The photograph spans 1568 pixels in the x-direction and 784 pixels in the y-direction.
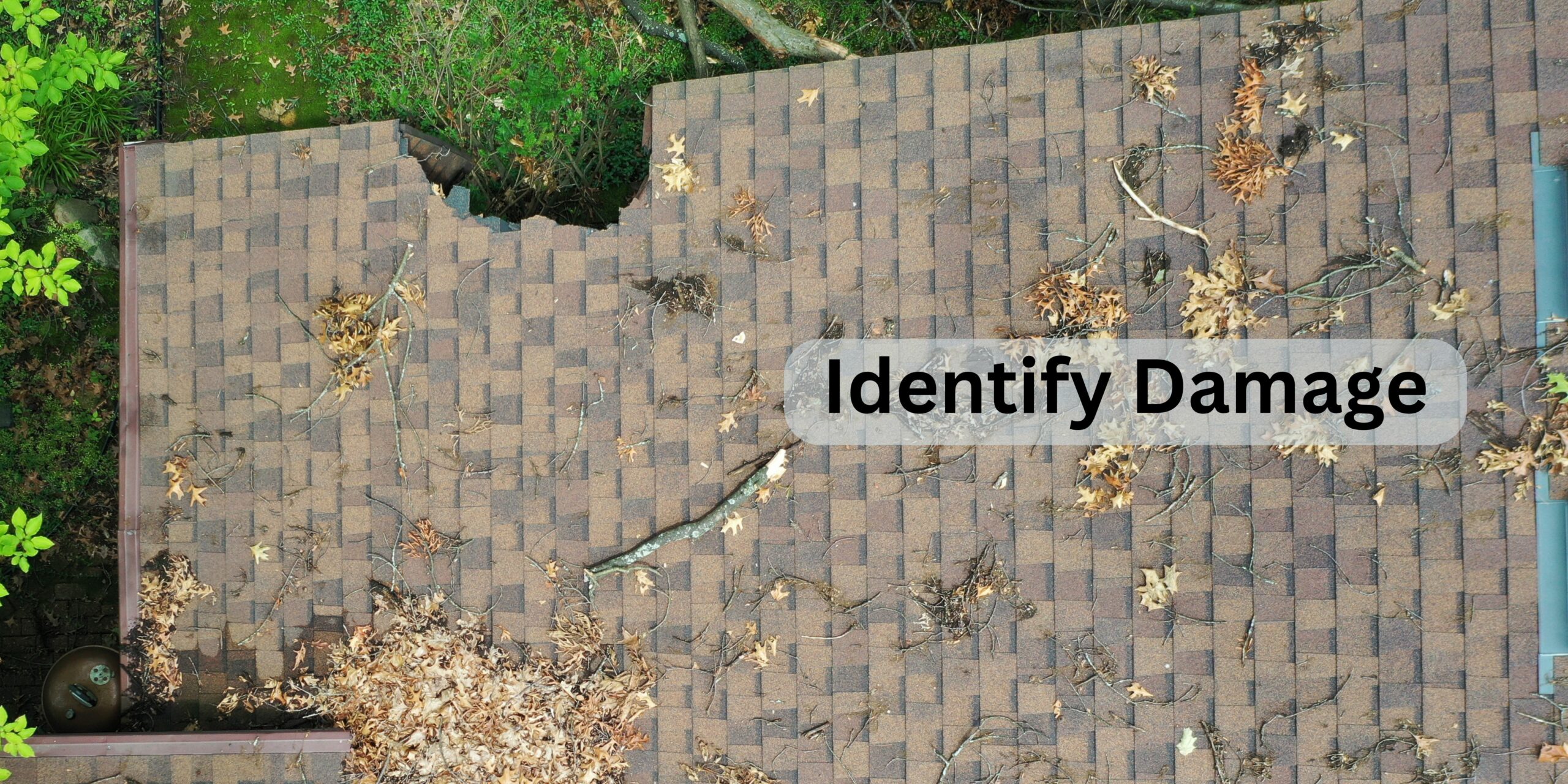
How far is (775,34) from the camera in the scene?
6609 millimetres

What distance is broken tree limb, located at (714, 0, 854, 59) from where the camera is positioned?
6488mm

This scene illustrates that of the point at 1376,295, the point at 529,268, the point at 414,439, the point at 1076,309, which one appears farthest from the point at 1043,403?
the point at 414,439

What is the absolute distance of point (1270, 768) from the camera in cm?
480

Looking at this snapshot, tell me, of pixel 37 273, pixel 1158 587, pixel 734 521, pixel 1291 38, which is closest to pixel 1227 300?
pixel 1291 38

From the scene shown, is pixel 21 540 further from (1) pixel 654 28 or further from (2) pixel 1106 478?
(2) pixel 1106 478

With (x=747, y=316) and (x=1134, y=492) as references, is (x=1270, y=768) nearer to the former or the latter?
(x=1134, y=492)

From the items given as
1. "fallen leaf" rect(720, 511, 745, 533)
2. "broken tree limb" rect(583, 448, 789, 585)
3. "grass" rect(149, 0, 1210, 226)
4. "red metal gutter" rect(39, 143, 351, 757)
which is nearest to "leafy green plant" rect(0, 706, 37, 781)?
"red metal gutter" rect(39, 143, 351, 757)

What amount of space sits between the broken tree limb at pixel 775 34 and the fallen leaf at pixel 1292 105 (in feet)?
10.1

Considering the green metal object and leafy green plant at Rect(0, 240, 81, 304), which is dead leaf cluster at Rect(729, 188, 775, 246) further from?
the green metal object

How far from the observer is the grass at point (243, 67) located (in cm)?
756

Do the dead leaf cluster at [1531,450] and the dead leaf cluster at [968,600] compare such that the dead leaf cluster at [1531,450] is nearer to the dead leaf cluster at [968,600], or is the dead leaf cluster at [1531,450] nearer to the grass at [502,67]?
the dead leaf cluster at [968,600]

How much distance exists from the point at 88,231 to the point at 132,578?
3702mm

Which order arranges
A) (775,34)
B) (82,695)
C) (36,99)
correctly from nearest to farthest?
(36,99), (82,695), (775,34)

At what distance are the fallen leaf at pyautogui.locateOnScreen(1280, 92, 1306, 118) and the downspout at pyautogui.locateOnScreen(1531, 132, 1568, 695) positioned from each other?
120 cm
